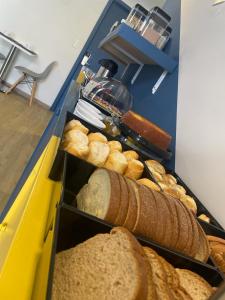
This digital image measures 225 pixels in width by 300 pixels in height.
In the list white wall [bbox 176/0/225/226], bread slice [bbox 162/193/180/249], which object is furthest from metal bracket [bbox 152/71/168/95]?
bread slice [bbox 162/193/180/249]

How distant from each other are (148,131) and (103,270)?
1.19 metres

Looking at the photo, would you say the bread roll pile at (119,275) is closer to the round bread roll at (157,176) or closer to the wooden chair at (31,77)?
the round bread roll at (157,176)

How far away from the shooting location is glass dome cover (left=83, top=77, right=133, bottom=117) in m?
2.12

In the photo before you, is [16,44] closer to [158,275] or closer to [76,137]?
[76,137]

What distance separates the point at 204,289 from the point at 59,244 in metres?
0.36

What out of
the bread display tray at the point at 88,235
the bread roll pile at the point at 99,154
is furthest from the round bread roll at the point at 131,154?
the bread display tray at the point at 88,235

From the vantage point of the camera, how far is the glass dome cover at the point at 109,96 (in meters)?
2.12

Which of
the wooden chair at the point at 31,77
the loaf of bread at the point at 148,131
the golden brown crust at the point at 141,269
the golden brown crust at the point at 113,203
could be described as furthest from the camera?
the wooden chair at the point at 31,77

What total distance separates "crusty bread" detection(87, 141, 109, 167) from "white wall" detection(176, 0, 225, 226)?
0.53 m

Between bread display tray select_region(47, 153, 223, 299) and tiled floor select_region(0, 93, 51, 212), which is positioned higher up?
bread display tray select_region(47, 153, 223, 299)

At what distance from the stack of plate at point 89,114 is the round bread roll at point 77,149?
0.38 metres

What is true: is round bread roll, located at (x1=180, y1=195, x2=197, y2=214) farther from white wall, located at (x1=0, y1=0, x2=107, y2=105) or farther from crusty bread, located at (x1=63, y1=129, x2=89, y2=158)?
white wall, located at (x1=0, y1=0, x2=107, y2=105)

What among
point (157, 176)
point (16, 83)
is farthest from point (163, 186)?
point (16, 83)

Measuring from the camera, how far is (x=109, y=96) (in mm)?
2508
